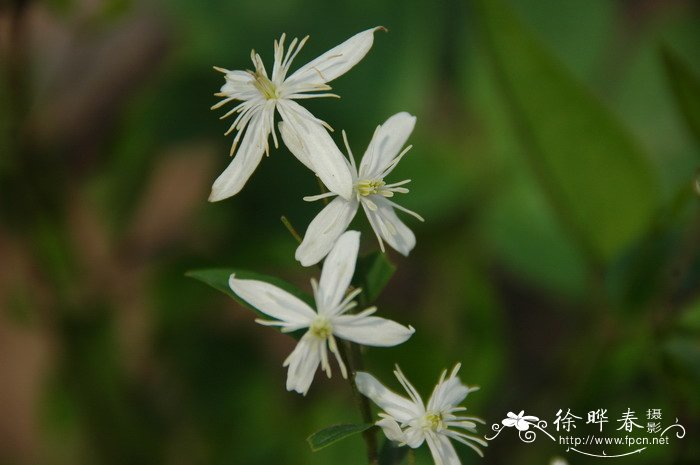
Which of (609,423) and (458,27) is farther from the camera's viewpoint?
(458,27)

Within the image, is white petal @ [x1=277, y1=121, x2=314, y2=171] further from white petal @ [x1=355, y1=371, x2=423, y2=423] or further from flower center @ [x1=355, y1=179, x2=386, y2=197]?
white petal @ [x1=355, y1=371, x2=423, y2=423]

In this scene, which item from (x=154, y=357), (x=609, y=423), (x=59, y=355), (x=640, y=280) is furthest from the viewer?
(x=154, y=357)

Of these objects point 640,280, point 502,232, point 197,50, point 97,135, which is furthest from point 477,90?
point 97,135

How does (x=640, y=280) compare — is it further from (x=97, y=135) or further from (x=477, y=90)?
(x=97, y=135)

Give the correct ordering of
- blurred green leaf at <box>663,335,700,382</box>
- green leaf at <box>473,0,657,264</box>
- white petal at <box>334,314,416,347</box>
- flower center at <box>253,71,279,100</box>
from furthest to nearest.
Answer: green leaf at <box>473,0,657,264</box>
blurred green leaf at <box>663,335,700,382</box>
flower center at <box>253,71,279,100</box>
white petal at <box>334,314,416,347</box>

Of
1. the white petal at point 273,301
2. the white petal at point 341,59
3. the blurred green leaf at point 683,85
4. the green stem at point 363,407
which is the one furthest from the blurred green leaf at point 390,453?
the blurred green leaf at point 683,85

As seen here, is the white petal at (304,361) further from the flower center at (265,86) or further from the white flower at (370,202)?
the flower center at (265,86)

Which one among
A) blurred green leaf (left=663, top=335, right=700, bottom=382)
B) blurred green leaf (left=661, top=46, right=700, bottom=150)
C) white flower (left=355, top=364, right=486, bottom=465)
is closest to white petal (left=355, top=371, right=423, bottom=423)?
white flower (left=355, top=364, right=486, bottom=465)
